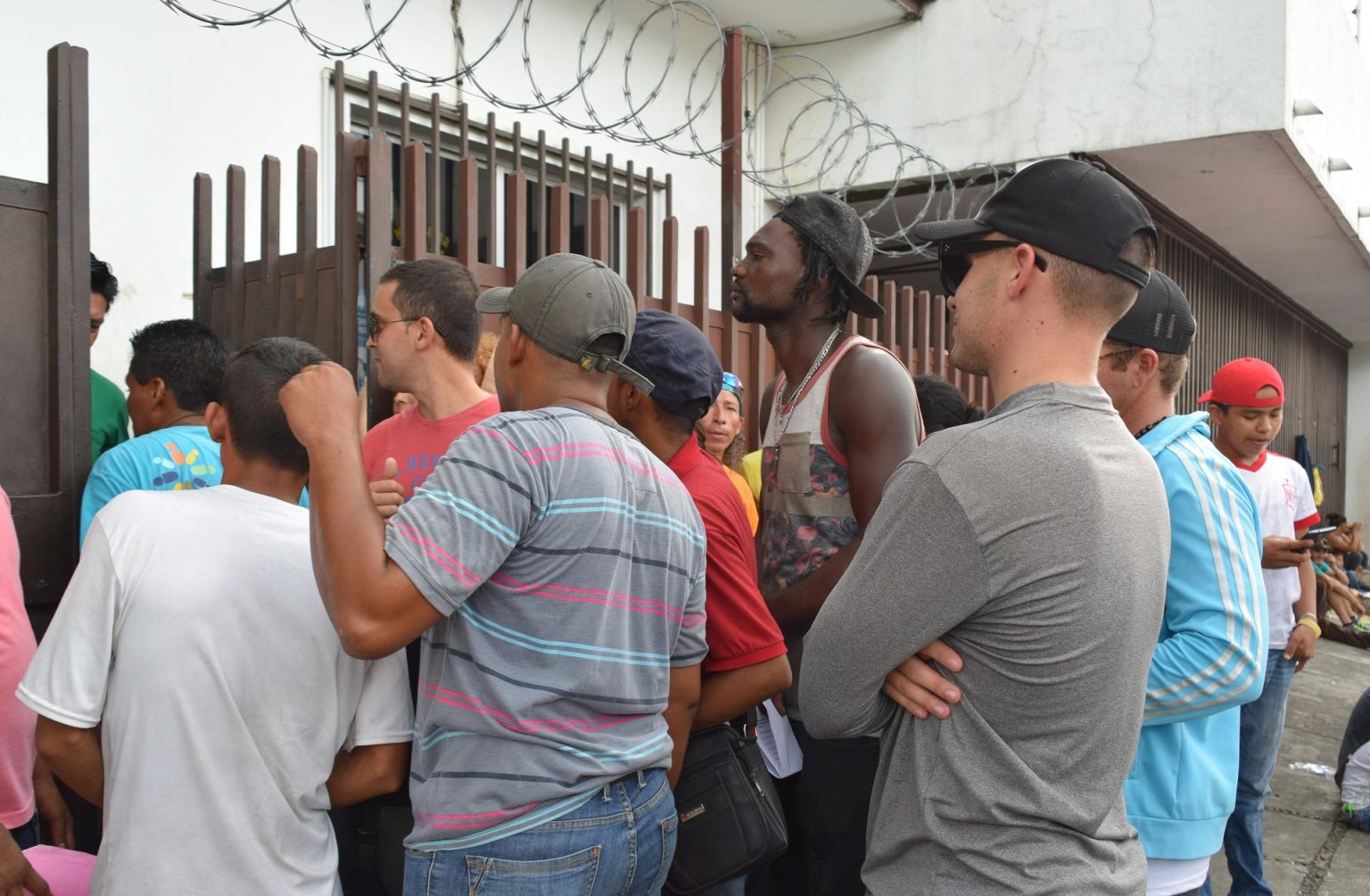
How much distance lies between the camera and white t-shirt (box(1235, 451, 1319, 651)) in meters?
4.34

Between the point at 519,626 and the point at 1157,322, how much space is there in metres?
1.42

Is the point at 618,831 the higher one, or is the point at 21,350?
the point at 21,350

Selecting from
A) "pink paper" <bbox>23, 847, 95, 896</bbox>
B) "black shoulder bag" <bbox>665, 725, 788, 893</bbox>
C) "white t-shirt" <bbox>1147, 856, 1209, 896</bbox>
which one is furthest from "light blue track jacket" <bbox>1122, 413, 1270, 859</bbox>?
"pink paper" <bbox>23, 847, 95, 896</bbox>

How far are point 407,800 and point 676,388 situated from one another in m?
1.00

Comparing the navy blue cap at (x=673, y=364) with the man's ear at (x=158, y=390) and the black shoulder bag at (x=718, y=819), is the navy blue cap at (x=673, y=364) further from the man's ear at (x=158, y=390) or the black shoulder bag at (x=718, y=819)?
the man's ear at (x=158, y=390)

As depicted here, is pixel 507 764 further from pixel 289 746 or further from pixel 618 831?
pixel 289 746

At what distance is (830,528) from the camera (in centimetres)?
261

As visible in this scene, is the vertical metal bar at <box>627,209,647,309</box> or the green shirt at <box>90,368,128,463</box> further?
the vertical metal bar at <box>627,209,647,309</box>

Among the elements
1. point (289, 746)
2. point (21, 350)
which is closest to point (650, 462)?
point (289, 746)

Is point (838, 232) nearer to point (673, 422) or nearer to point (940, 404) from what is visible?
point (673, 422)

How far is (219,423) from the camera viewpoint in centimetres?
207

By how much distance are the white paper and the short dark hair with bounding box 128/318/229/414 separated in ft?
6.25

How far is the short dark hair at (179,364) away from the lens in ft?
10.4

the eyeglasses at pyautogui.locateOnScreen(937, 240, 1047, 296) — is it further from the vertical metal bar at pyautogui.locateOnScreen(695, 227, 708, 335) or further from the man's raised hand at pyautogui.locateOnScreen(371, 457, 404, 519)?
the vertical metal bar at pyautogui.locateOnScreen(695, 227, 708, 335)
